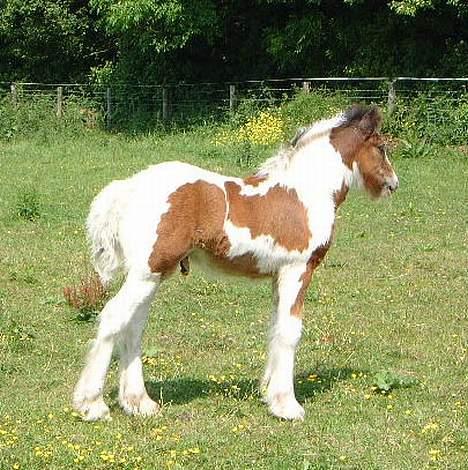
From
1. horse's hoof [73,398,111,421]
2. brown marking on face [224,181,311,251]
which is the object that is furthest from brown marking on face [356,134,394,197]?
horse's hoof [73,398,111,421]

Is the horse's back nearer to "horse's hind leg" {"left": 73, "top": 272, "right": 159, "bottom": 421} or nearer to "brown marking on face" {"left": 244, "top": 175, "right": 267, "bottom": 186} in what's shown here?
"horse's hind leg" {"left": 73, "top": 272, "right": 159, "bottom": 421}

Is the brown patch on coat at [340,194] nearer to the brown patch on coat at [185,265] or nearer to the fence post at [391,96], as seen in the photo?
the brown patch on coat at [185,265]

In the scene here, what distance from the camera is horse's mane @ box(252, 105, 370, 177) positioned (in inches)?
275

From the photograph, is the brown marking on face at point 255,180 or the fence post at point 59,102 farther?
the fence post at point 59,102

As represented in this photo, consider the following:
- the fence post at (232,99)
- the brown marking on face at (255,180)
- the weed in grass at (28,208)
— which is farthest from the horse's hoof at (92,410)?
the fence post at (232,99)

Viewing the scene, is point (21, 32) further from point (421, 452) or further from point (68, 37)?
point (421, 452)

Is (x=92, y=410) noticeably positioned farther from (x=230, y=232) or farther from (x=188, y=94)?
(x=188, y=94)

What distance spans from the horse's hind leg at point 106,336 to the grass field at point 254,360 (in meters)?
0.16

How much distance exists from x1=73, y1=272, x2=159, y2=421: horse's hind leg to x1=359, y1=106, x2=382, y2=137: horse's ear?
193 cm

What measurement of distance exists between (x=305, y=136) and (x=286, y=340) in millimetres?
1520

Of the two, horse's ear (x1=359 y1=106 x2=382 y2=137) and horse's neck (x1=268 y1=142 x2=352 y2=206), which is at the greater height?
horse's ear (x1=359 y1=106 x2=382 y2=137)

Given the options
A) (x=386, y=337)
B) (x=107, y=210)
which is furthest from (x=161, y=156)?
(x=107, y=210)

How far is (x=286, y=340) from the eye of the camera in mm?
6730

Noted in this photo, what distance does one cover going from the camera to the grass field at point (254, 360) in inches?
236
